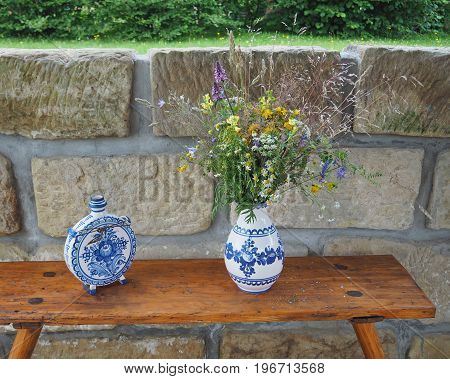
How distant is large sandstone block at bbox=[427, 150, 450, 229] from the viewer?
1427 mm

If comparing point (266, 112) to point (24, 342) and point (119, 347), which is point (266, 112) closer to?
point (24, 342)

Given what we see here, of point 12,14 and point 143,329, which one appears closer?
point 143,329

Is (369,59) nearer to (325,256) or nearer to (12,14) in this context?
(325,256)

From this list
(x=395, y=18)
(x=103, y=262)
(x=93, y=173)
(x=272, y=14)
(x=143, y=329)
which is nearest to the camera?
(x=103, y=262)

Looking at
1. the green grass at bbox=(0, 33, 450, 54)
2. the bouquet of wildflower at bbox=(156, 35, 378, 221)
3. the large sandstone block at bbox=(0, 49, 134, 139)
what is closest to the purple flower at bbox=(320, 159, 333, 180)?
the bouquet of wildflower at bbox=(156, 35, 378, 221)

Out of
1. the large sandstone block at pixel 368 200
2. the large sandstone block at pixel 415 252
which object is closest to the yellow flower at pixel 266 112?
the large sandstone block at pixel 368 200

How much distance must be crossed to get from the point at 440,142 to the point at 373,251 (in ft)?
1.11

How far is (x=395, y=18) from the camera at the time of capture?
12.6ft

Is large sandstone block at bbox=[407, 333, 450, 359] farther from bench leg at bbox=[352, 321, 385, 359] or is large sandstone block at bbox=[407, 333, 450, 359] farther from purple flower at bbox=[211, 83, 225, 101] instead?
purple flower at bbox=[211, 83, 225, 101]

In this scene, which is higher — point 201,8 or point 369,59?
point 369,59

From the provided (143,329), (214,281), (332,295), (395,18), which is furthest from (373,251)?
(395,18)

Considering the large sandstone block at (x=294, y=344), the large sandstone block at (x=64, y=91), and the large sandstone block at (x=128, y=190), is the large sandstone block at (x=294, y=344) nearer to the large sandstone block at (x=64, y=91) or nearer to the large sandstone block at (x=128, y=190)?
the large sandstone block at (x=128, y=190)

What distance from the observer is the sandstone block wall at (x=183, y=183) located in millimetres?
1328

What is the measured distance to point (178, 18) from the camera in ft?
11.2
